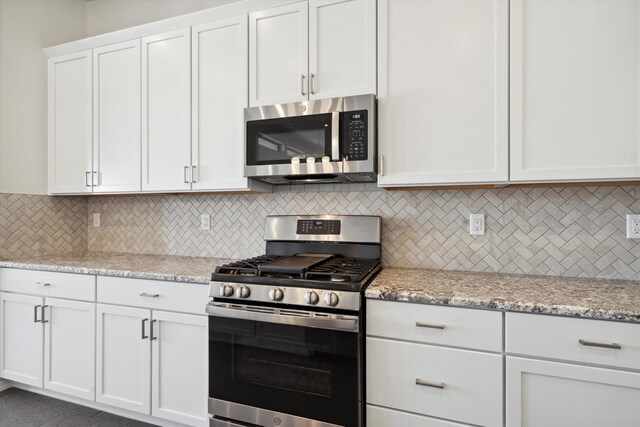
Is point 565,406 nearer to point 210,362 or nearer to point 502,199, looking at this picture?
point 502,199

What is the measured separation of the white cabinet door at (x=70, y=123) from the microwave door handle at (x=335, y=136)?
185cm

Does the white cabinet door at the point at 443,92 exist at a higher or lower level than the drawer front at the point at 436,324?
higher

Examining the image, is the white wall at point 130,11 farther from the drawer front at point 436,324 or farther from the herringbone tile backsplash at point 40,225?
the drawer front at point 436,324

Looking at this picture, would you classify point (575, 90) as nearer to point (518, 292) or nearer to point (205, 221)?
point (518, 292)

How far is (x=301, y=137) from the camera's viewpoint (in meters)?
1.92

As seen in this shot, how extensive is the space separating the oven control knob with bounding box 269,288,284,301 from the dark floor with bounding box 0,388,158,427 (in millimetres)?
1269

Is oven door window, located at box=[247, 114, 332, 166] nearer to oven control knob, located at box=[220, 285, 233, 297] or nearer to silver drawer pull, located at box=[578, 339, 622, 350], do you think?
oven control knob, located at box=[220, 285, 233, 297]

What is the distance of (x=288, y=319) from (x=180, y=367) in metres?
0.76

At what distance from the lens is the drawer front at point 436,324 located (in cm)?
134

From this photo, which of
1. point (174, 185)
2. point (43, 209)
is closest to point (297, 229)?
point (174, 185)

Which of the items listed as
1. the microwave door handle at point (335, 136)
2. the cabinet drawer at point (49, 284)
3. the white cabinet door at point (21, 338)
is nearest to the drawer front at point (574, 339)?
the microwave door handle at point (335, 136)

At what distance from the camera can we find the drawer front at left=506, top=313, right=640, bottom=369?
3.90ft

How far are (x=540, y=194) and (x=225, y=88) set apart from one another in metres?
1.88

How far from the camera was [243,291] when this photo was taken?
1624 mm
